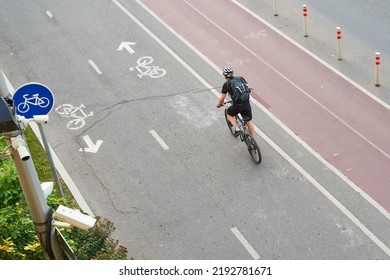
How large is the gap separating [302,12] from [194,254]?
9840 millimetres

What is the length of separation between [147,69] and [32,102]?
839 centimetres

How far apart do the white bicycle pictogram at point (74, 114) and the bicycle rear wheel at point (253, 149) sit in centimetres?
439

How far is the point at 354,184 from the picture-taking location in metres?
13.7

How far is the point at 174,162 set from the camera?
1474cm

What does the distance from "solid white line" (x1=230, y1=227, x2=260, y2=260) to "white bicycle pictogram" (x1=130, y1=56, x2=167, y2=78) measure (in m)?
6.18

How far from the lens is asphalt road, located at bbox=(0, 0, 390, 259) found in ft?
41.7

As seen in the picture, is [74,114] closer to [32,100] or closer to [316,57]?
[316,57]

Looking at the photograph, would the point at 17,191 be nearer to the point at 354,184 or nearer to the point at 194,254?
the point at 194,254

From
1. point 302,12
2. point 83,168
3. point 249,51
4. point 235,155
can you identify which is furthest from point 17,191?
point 302,12

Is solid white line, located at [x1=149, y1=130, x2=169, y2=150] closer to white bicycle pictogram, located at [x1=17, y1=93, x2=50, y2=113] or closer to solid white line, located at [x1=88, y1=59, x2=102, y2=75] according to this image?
solid white line, located at [x1=88, y1=59, x2=102, y2=75]

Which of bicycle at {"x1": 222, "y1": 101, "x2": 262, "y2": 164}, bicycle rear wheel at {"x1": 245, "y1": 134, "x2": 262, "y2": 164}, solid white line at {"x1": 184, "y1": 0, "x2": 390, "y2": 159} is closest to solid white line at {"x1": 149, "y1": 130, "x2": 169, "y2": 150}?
bicycle at {"x1": 222, "y1": 101, "x2": 262, "y2": 164}

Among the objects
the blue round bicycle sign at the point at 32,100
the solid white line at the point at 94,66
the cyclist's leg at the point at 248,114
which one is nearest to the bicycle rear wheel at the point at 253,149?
the cyclist's leg at the point at 248,114

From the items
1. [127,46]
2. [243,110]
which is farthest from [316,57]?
[127,46]

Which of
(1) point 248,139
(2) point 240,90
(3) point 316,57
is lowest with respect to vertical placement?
(3) point 316,57
